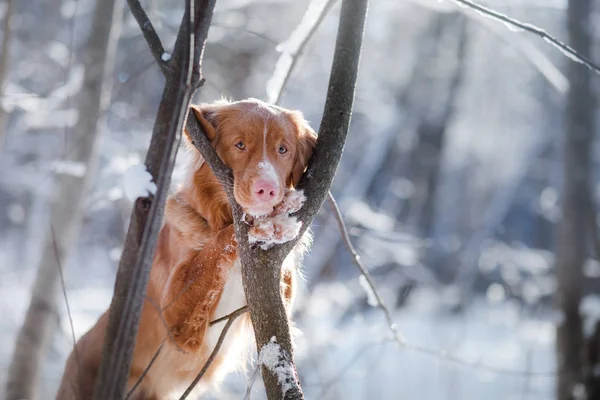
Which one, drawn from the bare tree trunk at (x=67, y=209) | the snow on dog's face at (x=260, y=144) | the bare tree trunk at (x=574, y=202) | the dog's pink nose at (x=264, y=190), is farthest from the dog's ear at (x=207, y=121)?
the bare tree trunk at (x=574, y=202)

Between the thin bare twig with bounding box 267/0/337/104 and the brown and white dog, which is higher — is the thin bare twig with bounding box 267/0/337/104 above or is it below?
above

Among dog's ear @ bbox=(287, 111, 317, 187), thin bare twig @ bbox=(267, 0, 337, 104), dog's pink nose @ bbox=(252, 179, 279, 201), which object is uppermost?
thin bare twig @ bbox=(267, 0, 337, 104)

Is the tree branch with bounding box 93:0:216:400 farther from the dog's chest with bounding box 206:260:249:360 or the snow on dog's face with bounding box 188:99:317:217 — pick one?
the dog's chest with bounding box 206:260:249:360

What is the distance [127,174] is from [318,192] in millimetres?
723

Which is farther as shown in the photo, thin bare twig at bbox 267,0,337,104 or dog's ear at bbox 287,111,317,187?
dog's ear at bbox 287,111,317,187

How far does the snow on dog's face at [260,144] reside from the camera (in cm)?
263

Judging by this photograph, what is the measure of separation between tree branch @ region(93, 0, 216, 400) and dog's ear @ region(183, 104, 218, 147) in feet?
2.21

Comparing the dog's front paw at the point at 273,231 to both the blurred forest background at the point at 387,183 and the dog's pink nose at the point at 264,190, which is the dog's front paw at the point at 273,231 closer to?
the dog's pink nose at the point at 264,190

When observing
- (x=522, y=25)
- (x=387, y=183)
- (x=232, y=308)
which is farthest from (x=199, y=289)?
(x=387, y=183)

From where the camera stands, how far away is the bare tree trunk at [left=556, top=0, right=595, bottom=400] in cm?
718

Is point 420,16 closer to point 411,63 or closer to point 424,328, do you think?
point 411,63

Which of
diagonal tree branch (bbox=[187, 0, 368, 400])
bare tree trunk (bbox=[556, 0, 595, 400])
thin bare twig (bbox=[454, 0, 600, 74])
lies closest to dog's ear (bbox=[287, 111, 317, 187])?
diagonal tree branch (bbox=[187, 0, 368, 400])

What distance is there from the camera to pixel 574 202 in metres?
7.39

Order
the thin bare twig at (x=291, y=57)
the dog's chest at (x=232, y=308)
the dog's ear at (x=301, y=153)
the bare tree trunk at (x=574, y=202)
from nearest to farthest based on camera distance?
the thin bare twig at (x=291, y=57) → the dog's ear at (x=301, y=153) → the dog's chest at (x=232, y=308) → the bare tree trunk at (x=574, y=202)
